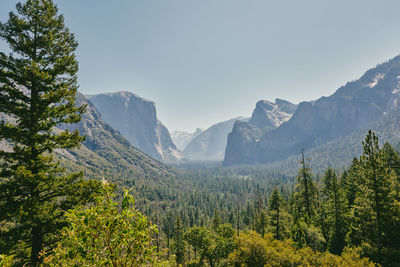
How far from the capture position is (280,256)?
1812 centimetres

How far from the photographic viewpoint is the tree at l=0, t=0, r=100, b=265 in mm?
10102

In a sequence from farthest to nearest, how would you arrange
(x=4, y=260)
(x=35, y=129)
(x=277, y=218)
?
(x=277, y=218) < (x=35, y=129) < (x=4, y=260)

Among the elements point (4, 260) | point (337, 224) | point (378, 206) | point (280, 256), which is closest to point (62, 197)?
point (4, 260)

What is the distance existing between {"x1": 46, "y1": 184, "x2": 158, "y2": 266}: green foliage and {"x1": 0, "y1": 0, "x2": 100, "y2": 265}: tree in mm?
7296

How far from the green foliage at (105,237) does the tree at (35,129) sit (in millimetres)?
7296

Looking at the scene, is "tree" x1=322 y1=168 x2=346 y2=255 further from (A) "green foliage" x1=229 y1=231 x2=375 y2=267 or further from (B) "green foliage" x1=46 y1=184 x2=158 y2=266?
(B) "green foliage" x1=46 y1=184 x2=158 y2=266

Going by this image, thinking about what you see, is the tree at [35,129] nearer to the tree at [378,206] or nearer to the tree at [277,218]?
the tree at [378,206]

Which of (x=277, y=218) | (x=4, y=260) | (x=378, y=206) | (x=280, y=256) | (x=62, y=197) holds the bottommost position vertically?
(x=277, y=218)

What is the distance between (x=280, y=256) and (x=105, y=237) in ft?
60.4

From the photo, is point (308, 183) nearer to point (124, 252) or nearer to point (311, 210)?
point (311, 210)

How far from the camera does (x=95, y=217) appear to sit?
4.64 meters

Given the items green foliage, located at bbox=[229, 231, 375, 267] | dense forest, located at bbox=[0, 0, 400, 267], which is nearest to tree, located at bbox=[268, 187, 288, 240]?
dense forest, located at bbox=[0, 0, 400, 267]

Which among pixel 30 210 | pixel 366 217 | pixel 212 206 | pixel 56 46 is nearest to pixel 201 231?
pixel 366 217

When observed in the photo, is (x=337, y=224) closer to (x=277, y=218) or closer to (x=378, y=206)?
(x=277, y=218)
